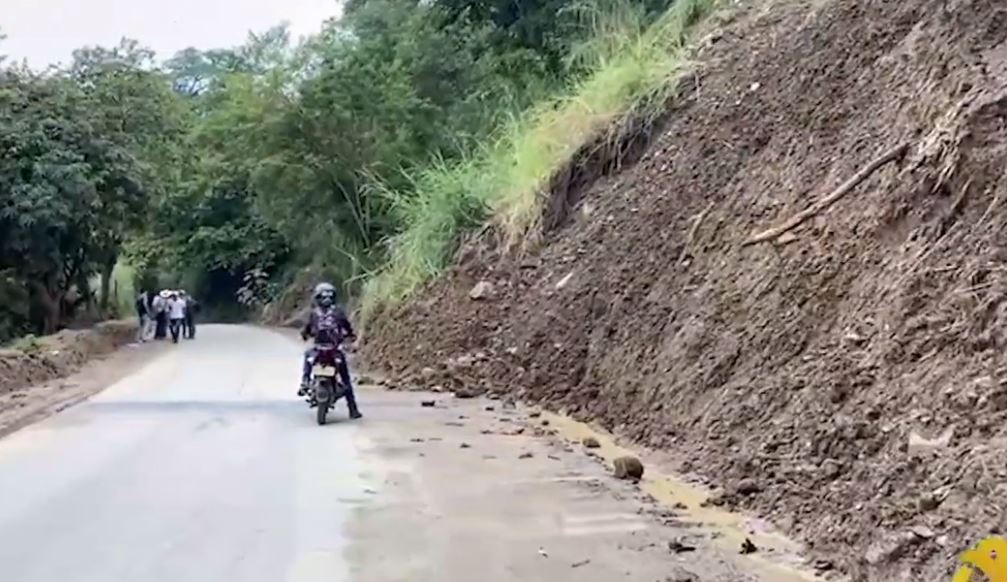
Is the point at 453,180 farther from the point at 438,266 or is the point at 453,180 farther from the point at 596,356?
the point at 596,356

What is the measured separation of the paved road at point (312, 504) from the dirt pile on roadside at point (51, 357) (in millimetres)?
4921

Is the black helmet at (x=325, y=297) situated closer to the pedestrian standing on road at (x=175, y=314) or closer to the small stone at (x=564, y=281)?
the small stone at (x=564, y=281)

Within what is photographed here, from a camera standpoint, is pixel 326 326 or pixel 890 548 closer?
pixel 890 548

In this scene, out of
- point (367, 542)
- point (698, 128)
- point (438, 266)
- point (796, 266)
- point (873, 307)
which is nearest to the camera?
point (367, 542)

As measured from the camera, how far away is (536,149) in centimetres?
1953

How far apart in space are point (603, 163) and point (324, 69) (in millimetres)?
14798

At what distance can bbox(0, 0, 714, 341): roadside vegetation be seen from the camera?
65.4 ft

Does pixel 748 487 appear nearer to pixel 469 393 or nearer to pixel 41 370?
pixel 469 393

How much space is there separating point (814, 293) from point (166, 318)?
2899 centimetres

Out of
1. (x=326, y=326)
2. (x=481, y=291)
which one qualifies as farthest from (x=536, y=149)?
(x=326, y=326)

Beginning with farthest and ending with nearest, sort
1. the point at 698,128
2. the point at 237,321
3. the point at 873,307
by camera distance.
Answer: the point at 237,321 < the point at 698,128 < the point at 873,307

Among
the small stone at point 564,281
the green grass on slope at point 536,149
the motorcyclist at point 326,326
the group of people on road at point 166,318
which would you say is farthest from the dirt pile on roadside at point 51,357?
the small stone at point 564,281

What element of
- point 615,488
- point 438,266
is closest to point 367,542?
point 615,488

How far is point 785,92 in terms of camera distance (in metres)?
14.0
